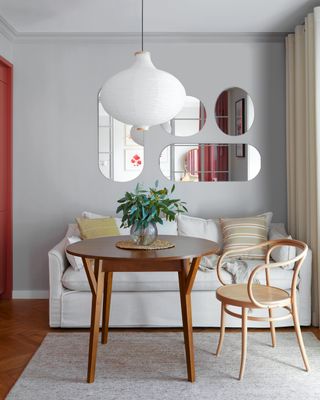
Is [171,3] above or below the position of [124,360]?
above

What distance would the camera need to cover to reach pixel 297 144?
4219mm

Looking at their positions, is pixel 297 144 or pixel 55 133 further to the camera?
pixel 55 133

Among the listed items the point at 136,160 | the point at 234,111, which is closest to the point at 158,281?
the point at 136,160

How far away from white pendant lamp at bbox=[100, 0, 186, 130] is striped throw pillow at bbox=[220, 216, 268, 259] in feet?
5.77

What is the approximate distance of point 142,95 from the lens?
2559 millimetres

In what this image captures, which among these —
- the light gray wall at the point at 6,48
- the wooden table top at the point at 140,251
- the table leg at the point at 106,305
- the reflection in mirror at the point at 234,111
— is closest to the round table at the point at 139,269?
the wooden table top at the point at 140,251

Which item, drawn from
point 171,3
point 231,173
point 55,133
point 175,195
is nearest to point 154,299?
point 175,195

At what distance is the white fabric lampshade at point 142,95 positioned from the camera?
2.56 meters

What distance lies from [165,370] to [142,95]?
171cm

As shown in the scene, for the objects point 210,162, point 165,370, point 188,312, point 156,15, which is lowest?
point 165,370

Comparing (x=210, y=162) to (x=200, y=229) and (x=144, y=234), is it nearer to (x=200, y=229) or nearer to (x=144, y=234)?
(x=200, y=229)

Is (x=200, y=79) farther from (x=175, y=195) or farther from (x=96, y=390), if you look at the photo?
(x=96, y=390)

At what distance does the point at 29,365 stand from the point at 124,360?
0.62 m

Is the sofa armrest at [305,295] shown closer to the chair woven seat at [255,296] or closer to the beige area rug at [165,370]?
the beige area rug at [165,370]
